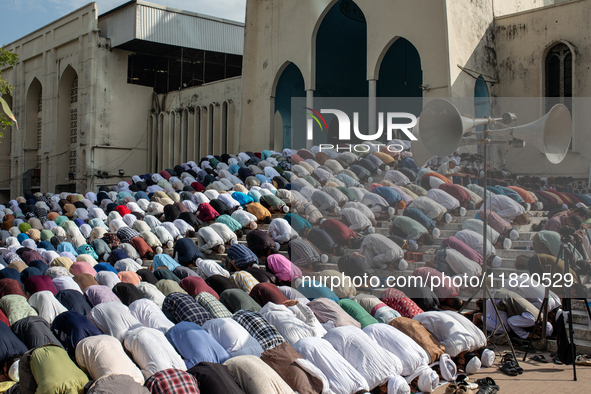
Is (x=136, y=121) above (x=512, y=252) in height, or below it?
above

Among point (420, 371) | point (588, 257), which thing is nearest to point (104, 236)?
point (420, 371)

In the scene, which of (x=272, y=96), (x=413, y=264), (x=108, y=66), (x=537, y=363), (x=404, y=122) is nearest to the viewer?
(x=537, y=363)

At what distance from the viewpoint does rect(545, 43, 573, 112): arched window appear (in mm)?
14484

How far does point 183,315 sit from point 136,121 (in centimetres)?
2241

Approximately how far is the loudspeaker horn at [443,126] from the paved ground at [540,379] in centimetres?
251

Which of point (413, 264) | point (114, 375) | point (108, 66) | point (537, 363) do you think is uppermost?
point (108, 66)

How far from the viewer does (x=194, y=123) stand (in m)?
25.0

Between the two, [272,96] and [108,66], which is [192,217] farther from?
[108,66]

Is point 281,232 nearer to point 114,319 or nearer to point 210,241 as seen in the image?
point 210,241

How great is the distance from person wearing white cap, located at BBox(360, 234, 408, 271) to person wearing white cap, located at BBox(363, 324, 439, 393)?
1.62 meters

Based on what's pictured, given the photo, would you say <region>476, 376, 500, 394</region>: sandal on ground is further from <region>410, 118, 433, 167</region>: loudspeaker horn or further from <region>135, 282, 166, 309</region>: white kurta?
<region>135, 282, 166, 309</region>: white kurta

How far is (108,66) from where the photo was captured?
86.3 feet

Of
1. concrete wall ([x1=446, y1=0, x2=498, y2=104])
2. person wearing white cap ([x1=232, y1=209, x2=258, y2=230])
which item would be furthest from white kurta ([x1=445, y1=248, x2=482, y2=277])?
concrete wall ([x1=446, y1=0, x2=498, y2=104])

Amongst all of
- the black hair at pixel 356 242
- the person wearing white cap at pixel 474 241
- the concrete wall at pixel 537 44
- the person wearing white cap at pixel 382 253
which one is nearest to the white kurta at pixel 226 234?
the black hair at pixel 356 242
